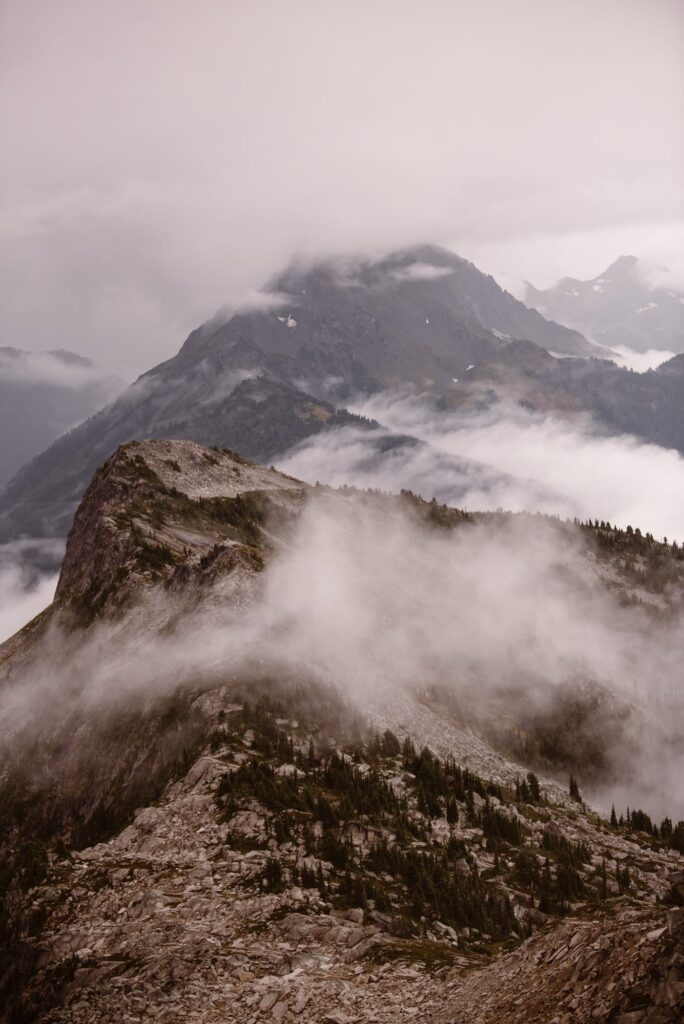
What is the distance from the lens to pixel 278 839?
97.1 m

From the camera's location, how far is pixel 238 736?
12762cm

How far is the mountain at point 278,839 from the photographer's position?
62469 millimetres

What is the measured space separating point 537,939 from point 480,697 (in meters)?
139

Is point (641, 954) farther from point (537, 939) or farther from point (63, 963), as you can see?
point (63, 963)

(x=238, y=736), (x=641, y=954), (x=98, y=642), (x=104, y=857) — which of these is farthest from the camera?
(x=98, y=642)

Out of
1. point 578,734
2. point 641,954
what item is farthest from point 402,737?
point 641,954

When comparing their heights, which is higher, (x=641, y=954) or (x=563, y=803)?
(x=641, y=954)

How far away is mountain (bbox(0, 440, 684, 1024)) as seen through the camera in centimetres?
6247

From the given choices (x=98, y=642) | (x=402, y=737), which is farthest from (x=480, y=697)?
(x=98, y=642)

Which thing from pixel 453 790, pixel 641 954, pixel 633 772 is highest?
pixel 641 954

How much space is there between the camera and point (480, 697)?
198m

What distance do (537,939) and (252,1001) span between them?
67.2 feet

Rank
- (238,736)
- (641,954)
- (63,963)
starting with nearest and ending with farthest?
A: (641,954), (63,963), (238,736)

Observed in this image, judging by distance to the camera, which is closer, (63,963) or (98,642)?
(63,963)
